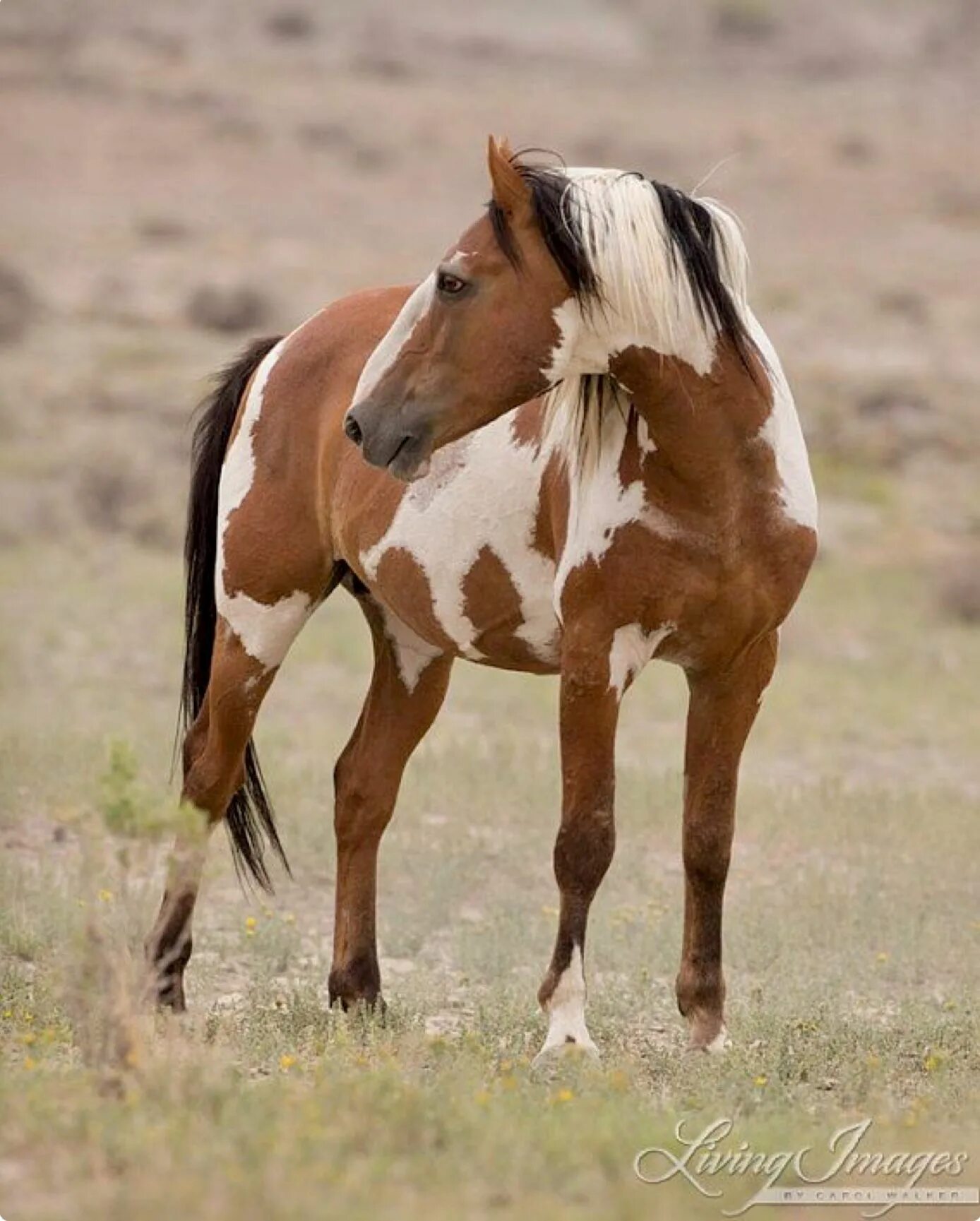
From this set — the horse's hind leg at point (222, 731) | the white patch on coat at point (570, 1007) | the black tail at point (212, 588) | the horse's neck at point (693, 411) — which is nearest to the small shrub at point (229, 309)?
the black tail at point (212, 588)

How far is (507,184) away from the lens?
5094mm

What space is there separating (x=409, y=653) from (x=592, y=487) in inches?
57.4

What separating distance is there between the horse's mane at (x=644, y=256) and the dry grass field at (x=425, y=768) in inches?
63.0

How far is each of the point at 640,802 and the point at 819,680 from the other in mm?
3595

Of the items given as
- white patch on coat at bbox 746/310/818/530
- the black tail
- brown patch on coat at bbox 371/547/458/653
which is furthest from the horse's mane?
the black tail

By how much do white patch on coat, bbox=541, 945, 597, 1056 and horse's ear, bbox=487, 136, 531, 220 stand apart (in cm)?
187

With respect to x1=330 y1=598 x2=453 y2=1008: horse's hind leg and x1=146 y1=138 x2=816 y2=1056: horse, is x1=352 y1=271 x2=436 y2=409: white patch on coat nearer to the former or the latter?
x1=146 y1=138 x2=816 y2=1056: horse

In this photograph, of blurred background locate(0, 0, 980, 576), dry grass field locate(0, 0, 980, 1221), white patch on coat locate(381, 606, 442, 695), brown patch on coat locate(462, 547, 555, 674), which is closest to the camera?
dry grass field locate(0, 0, 980, 1221)

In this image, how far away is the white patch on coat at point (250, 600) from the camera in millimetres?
6422

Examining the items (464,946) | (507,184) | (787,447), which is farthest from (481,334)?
(464,946)

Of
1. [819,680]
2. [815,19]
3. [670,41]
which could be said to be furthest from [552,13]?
[819,680]

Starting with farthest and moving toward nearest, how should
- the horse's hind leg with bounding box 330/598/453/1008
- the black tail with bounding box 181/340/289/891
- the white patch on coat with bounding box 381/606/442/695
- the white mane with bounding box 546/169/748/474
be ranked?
1. the black tail with bounding box 181/340/289/891
2. the white patch on coat with bounding box 381/606/442/695
3. the horse's hind leg with bounding box 330/598/453/1008
4. the white mane with bounding box 546/169/748/474

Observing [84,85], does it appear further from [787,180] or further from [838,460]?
[838,460]

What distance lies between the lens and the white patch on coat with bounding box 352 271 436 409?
5.26 meters
